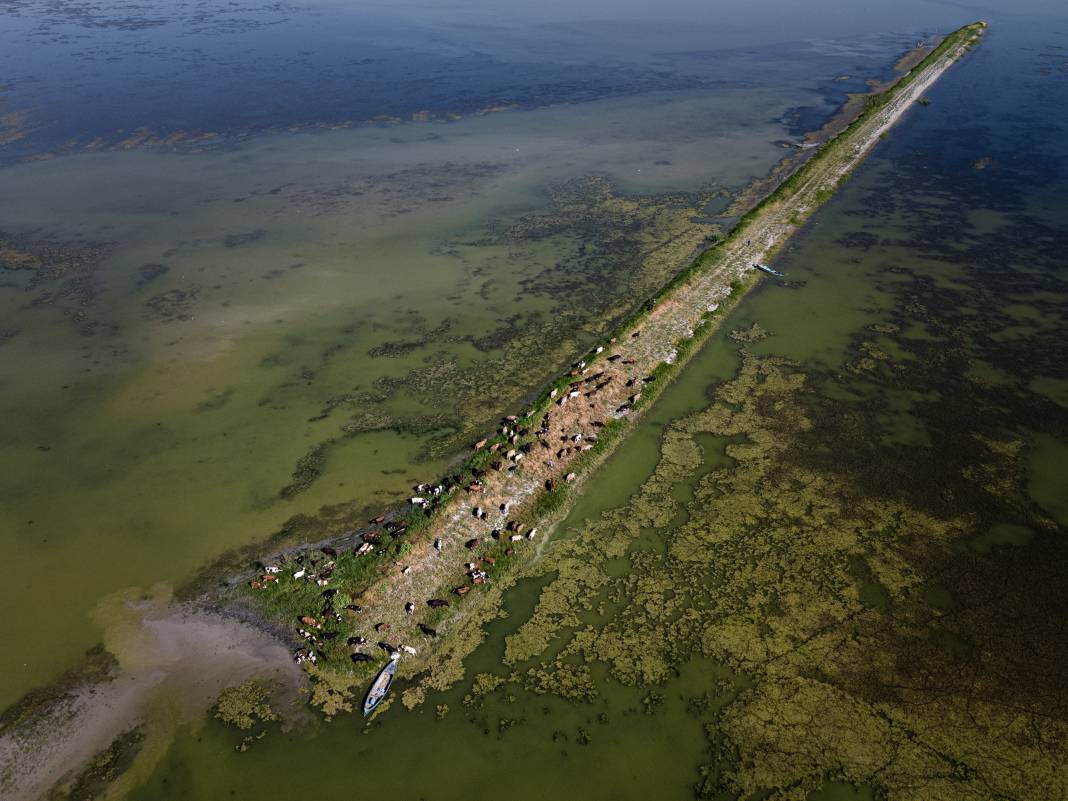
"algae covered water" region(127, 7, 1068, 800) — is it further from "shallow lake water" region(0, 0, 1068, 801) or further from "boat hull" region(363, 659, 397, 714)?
"boat hull" region(363, 659, 397, 714)

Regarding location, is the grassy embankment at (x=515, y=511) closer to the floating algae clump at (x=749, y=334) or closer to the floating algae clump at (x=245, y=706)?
the floating algae clump at (x=749, y=334)

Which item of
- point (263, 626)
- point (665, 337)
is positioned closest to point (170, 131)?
point (665, 337)

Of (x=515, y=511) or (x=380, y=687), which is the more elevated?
(x=515, y=511)

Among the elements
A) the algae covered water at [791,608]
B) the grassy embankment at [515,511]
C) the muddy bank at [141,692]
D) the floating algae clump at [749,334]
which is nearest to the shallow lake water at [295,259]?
the muddy bank at [141,692]

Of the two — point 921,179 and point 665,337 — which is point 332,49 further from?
point 665,337

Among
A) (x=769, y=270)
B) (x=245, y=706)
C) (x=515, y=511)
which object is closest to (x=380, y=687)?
(x=245, y=706)

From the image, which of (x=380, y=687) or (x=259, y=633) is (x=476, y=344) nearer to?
(x=259, y=633)
